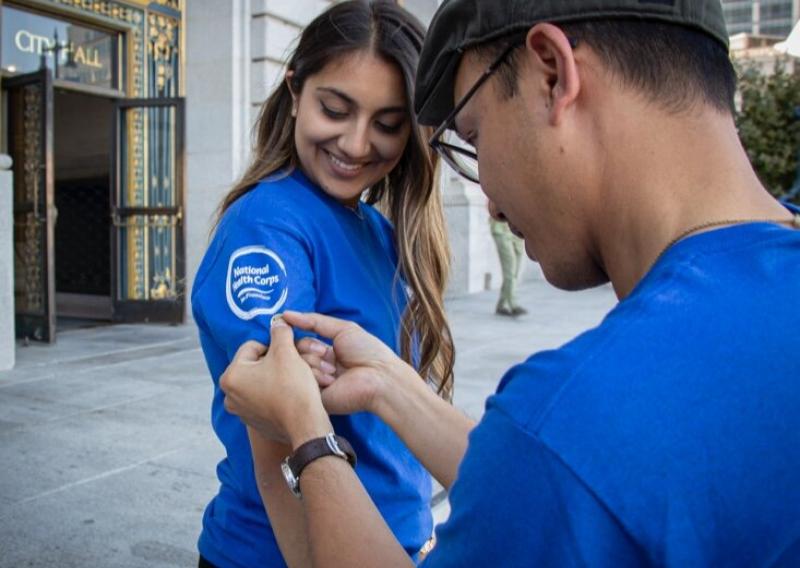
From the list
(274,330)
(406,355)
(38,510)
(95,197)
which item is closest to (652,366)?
(274,330)

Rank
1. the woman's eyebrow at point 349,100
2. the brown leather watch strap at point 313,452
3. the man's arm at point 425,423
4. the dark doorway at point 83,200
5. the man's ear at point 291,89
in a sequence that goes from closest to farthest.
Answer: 1. the brown leather watch strap at point 313,452
2. the man's arm at point 425,423
3. the woman's eyebrow at point 349,100
4. the man's ear at point 291,89
5. the dark doorway at point 83,200

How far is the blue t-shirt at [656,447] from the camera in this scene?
0.71 meters

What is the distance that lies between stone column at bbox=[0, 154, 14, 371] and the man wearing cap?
20.0ft

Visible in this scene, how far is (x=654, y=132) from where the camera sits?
932 millimetres

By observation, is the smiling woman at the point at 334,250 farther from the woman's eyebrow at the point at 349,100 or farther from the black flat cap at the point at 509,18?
the black flat cap at the point at 509,18

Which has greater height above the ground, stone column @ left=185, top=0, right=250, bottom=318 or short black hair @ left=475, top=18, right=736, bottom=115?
stone column @ left=185, top=0, right=250, bottom=318

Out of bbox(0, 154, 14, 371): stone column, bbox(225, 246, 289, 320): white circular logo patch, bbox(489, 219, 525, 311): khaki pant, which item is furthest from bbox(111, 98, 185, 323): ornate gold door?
bbox(225, 246, 289, 320): white circular logo patch

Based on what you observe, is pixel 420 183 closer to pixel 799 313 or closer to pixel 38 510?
pixel 799 313

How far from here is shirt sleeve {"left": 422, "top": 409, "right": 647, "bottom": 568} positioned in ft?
2.33

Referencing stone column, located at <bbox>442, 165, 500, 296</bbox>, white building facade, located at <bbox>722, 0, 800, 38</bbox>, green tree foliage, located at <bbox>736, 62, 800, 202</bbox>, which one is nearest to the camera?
green tree foliage, located at <bbox>736, 62, 800, 202</bbox>

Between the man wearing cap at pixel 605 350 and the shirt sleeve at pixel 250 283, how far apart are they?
0.18ft

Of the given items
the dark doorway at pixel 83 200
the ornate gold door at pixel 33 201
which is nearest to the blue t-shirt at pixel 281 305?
the ornate gold door at pixel 33 201

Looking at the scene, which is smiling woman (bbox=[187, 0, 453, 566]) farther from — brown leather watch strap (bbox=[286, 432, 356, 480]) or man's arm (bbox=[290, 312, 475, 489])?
brown leather watch strap (bbox=[286, 432, 356, 480])

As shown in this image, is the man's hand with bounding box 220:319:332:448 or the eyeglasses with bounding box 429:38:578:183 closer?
the eyeglasses with bounding box 429:38:578:183
